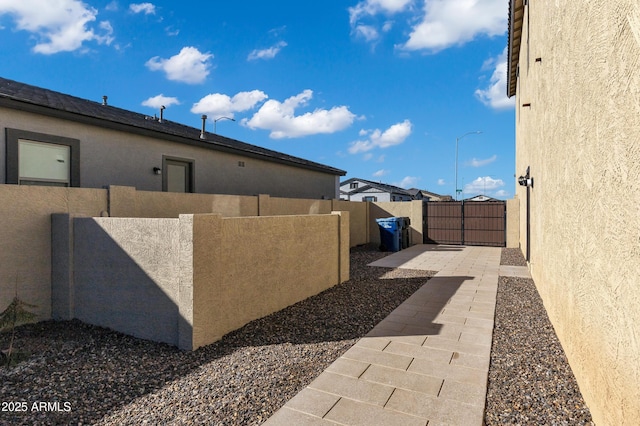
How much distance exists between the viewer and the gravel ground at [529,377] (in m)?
2.72

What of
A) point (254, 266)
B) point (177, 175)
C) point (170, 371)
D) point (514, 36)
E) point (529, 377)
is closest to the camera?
point (529, 377)

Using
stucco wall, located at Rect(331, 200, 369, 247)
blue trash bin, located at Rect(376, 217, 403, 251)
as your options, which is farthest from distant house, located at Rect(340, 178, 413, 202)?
blue trash bin, located at Rect(376, 217, 403, 251)

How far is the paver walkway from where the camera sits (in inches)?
107

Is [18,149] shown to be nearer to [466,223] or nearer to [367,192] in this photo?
[466,223]

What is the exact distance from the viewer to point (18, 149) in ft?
21.7

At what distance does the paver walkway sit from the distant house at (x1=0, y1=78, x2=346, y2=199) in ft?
23.1

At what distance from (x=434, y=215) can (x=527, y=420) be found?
14034mm

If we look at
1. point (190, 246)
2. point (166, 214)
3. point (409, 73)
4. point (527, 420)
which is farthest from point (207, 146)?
point (409, 73)

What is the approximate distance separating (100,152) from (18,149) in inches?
64.0

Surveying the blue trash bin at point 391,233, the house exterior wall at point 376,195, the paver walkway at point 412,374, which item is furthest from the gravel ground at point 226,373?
the house exterior wall at point 376,195

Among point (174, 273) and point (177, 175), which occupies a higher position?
point (177, 175)

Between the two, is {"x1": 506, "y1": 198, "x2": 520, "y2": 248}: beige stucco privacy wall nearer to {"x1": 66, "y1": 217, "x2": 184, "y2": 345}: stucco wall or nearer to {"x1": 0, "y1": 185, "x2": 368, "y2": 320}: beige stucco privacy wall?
{"x1": 0, "y1": 185, "x2": 368, "y2": 320}: beige stucco privacy wall

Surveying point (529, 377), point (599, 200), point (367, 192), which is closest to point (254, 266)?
point (529, 377)

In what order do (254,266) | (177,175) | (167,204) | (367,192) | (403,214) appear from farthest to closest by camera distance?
1. (367,192)
2. (403,214)
3. (177,175)
4. (167,204)
5. (254,266)
